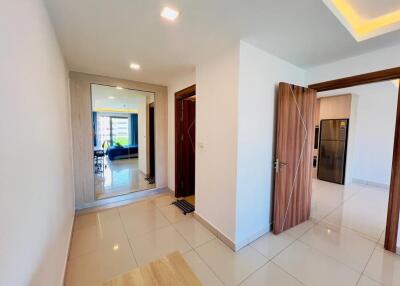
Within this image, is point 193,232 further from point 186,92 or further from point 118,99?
point 118,99

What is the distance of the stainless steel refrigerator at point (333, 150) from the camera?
4.35 metres

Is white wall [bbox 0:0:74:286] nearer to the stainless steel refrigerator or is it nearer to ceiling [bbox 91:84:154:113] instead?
ceiling [bbox 91:84:154:113]

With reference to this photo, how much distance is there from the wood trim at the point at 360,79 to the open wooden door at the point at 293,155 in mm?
161

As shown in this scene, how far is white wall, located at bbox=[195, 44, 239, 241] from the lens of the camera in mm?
2031

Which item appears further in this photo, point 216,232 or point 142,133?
point 142,133

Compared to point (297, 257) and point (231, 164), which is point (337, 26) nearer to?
point (231, 164)

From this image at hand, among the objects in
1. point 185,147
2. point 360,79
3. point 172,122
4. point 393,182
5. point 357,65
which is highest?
point 357,65

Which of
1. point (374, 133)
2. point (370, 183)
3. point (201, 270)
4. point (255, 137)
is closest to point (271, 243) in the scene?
point (201, 270)

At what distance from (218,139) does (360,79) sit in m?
1.93

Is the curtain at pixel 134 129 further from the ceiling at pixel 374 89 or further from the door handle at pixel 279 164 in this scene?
the ceiling at pixel 374 89

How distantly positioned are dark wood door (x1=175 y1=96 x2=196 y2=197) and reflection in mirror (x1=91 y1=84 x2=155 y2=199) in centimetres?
88

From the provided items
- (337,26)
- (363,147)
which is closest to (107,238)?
(337,26)

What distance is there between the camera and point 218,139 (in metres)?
2.25

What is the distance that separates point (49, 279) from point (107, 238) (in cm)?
114
